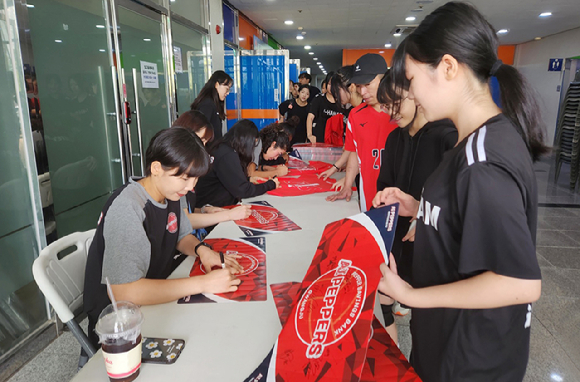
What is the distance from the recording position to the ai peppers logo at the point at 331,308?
2.65ft

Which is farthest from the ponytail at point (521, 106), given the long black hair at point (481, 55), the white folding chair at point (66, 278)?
the white folding chair at point (66, 278)

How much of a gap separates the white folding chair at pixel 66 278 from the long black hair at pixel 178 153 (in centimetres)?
42

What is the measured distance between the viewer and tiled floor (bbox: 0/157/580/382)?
74.4 inches

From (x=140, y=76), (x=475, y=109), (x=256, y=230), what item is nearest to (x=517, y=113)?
(x=475, y=109)

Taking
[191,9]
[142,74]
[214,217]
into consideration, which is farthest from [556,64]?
[214,217]

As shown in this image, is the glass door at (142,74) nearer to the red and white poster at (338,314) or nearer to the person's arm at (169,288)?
the person's arm at (169,288)

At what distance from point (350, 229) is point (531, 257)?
0.47 metres

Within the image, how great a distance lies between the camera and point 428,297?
2.37 ft

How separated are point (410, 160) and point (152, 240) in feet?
3.42

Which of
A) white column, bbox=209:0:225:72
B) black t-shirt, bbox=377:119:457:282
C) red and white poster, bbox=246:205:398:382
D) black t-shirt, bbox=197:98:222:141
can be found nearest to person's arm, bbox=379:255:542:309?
red and white poster, bbox=246:205:398:382

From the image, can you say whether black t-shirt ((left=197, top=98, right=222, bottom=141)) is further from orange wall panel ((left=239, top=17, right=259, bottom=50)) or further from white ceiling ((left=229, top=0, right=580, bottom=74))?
orange wall panel ((left=239, top=17, right=259, bottom=50))

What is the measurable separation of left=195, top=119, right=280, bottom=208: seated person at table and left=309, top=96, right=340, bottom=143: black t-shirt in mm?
2402

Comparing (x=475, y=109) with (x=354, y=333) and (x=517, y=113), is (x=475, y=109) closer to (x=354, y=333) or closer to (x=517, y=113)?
(x=517, y=113)

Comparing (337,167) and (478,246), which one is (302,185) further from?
(478,246)
